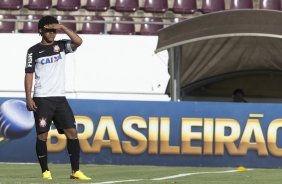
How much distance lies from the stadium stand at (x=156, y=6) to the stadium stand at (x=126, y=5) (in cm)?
31

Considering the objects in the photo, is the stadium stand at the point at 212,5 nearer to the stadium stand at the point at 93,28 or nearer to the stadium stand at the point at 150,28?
the stadium stand at the point at 150,28

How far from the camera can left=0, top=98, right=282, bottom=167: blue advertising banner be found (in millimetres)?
16719

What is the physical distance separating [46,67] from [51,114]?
556mm

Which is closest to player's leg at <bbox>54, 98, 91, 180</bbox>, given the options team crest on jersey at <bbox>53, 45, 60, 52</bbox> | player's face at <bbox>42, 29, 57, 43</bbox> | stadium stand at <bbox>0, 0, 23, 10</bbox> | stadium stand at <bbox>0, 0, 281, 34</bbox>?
team crest on jersey at <bbox>53, 45, 60, 52</bbox>

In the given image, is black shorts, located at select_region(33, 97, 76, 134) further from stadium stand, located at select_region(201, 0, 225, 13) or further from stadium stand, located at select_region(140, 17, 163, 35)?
stadium stand, located at select_region(201, 0, 225, 13)

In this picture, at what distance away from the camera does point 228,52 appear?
Result: 1977 centimetres

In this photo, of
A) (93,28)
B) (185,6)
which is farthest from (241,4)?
(93,28)

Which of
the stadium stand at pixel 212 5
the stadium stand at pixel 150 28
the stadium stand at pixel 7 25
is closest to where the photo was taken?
the stadium stand at pixel 150 28

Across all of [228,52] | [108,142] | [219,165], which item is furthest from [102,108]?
[228,52]

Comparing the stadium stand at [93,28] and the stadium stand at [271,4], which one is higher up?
the stadium stand at [271,4]

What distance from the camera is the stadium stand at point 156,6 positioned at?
26688mm

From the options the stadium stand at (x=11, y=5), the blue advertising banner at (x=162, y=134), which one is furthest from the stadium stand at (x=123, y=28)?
the blue advertising banner at (x=162, y=134)

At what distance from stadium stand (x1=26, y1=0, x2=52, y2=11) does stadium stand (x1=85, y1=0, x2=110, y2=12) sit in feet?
3.67

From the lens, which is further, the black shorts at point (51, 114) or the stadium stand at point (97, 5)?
the stadium stand at point (97, 5)
